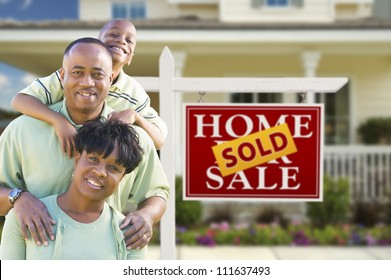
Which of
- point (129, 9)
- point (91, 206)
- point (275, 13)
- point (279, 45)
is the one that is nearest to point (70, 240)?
point (91, 206)

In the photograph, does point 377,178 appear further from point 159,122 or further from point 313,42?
point 159,122

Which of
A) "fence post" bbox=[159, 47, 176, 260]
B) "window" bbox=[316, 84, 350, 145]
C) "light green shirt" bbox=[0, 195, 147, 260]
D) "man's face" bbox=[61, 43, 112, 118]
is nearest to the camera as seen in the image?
"man's face" bbox=[61, 43, 112, 118]

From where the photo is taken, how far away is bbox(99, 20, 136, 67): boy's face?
228cm

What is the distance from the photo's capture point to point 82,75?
2086 millimetres

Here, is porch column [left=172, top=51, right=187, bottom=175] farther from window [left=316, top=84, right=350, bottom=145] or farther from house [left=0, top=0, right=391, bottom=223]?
window [left=316, top=84, right=350, bottom=145]

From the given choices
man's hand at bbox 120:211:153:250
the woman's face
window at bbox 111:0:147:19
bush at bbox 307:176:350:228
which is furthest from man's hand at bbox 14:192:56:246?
window at bbox 111:0:147:19

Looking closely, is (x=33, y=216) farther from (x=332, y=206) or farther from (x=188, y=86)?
(x=332, y=206)

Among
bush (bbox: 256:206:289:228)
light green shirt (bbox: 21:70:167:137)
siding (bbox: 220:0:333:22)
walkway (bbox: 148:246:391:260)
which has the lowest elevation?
walkway (bbox: 148:246:391:260)

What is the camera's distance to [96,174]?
210cm

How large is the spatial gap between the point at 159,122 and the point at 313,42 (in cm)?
397

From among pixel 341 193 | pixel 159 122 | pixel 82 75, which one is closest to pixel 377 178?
pixel 341 193

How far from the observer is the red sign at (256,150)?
2.68 meters

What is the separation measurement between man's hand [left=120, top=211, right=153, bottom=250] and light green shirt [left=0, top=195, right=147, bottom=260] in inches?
1.0

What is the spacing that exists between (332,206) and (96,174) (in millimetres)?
3948
